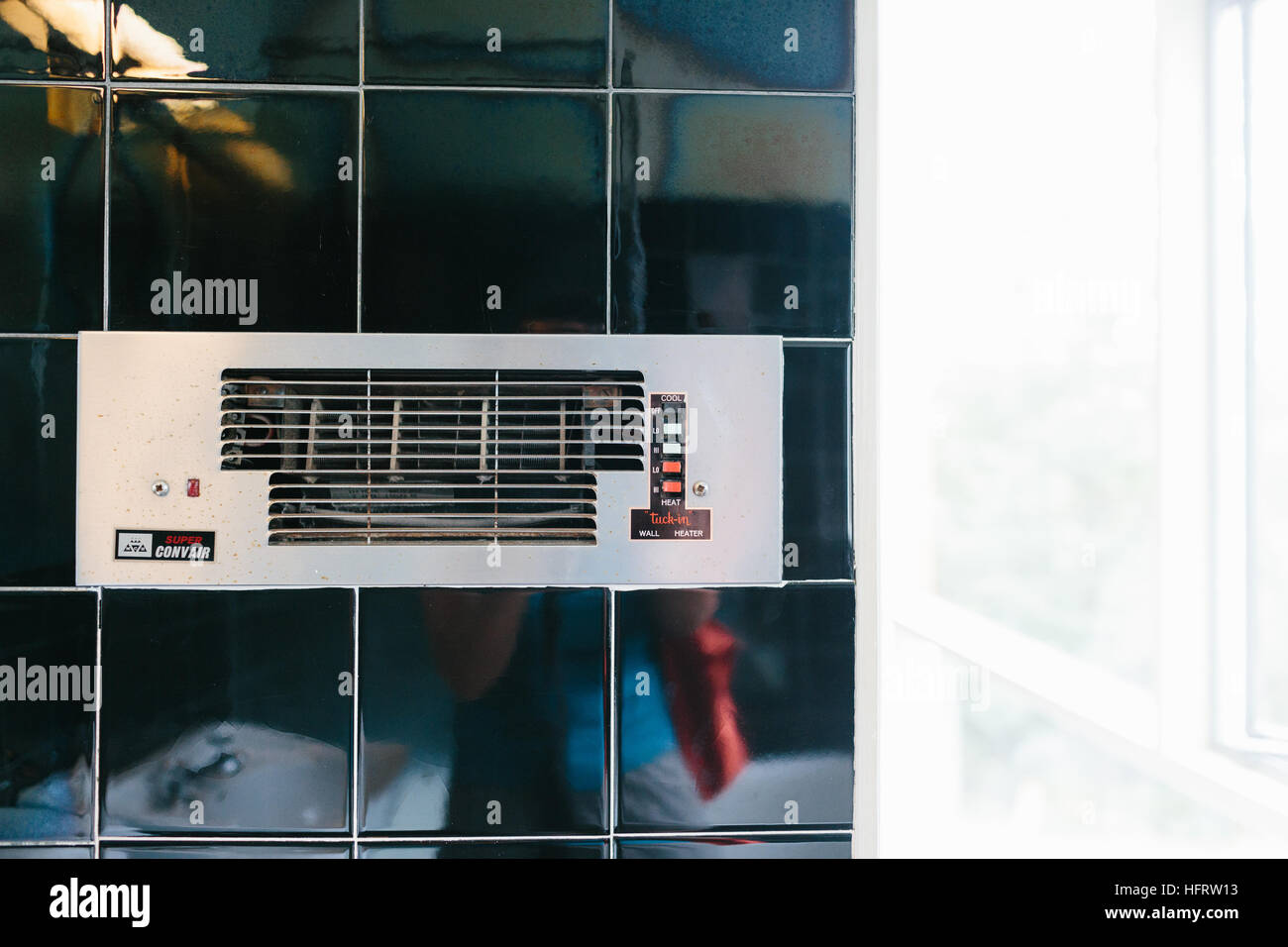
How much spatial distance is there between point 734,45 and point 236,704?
1.42m

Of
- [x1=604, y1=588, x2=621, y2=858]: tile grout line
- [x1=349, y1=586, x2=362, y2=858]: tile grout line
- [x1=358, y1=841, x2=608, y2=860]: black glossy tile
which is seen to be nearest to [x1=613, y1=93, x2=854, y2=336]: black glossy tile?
[x1=604, y1=588, x2=621, y2=858]: tile grout line

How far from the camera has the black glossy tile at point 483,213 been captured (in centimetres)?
143

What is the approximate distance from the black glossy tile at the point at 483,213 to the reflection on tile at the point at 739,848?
2.91 feet

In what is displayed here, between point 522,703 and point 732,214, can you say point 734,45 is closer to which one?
point 732,214

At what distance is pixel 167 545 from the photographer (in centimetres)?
141

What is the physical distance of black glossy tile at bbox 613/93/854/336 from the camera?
1454 mm

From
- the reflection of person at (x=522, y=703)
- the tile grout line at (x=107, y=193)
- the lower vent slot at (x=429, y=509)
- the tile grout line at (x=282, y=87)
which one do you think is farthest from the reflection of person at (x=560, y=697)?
the tile grout line at (x=282, y=87)

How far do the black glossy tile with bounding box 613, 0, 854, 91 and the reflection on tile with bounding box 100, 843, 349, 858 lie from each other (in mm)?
1391

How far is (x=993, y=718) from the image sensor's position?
159 cm

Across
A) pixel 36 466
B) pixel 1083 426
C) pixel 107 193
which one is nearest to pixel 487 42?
pixel 107 193

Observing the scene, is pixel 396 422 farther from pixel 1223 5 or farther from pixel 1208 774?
pixel 1223 5

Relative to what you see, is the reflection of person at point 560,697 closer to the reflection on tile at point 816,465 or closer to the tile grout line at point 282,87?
the reflection on tile at point 816,465

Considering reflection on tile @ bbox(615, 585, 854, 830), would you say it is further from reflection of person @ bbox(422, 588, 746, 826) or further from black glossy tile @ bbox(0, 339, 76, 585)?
black glossy tile @ bbox(0, 339, 76, 585)

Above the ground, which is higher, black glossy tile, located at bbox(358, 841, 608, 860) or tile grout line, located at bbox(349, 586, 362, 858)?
tile grout line, located at bbox(349, 586, 362, 858)
